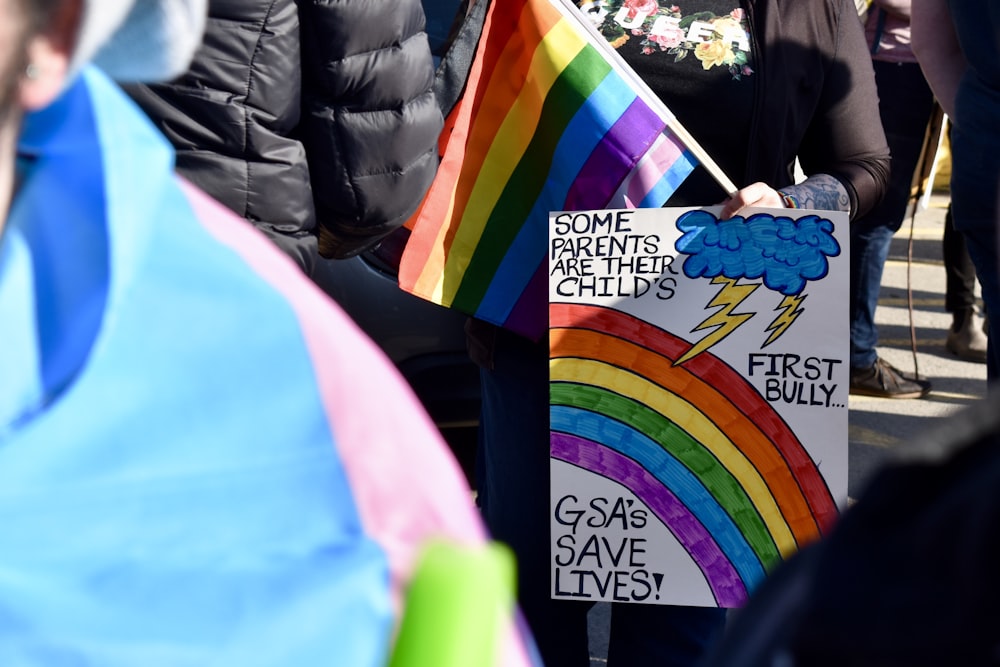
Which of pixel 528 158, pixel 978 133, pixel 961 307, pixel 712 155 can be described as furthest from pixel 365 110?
pixel 961 307

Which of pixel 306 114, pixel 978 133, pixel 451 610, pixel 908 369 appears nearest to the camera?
pixel 451 610

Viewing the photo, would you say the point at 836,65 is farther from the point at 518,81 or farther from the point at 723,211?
the point at 518,81

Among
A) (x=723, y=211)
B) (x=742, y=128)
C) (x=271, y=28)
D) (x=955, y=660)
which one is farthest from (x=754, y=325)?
(x=955, y=660)

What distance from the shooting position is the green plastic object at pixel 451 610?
0.60 metres

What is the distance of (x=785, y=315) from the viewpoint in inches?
84.5

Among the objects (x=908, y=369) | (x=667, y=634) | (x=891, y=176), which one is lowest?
(x=667, y=634)

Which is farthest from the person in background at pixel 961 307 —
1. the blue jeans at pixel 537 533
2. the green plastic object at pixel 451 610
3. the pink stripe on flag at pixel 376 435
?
the green plastic object at pixel 451 610

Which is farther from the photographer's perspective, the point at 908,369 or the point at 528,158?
the point at 908,369

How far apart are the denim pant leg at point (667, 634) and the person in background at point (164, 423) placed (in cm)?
160

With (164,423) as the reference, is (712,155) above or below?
above

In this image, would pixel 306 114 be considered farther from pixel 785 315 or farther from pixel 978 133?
pixel 978 133

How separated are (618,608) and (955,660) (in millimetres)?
2001

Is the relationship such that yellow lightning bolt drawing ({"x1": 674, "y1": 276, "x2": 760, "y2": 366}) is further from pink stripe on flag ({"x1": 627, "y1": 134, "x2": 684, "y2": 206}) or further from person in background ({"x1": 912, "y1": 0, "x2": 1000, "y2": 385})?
person in background ({"x1": 912, "y1": 0, "x2": 1000, "y2": 385})

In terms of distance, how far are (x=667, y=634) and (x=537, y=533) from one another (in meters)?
0.32
